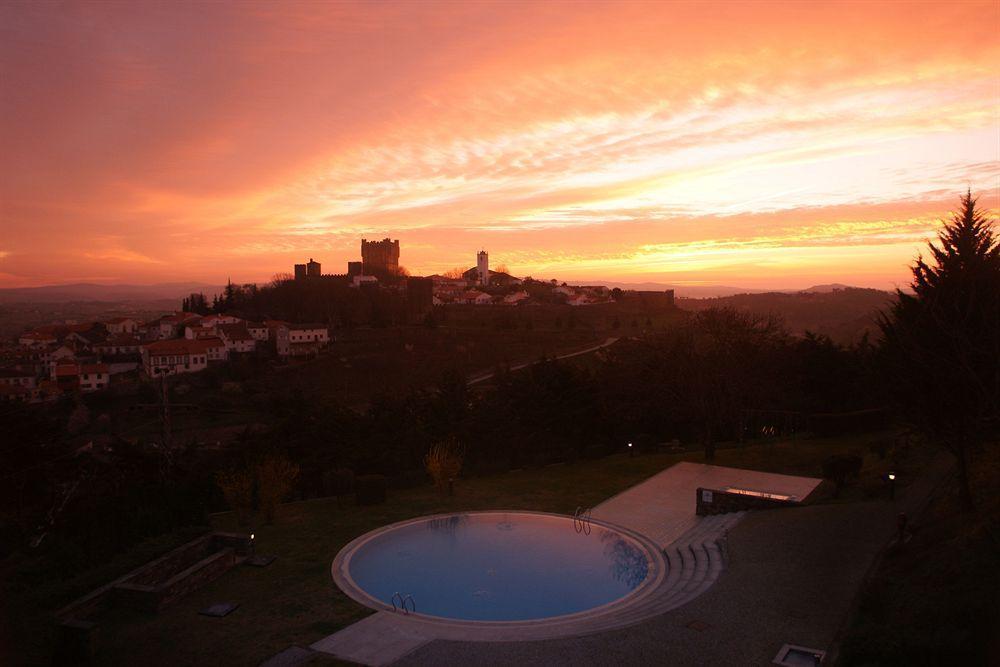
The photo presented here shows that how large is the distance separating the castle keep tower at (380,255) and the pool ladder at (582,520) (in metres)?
99.8

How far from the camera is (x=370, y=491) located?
15.1 meters

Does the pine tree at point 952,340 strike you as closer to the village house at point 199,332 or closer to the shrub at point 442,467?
the shrub at point 442,467

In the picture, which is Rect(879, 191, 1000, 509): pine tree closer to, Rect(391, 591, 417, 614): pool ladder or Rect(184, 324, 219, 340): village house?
Rect(391, 591, 417, 614): pool ladder

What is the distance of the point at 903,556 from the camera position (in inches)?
378

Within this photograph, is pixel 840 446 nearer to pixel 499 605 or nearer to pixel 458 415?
pixel 458 415

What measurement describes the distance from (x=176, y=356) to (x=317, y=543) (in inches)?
1865

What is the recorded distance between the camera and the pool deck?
820cm

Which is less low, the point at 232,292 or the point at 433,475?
the point at 232,292

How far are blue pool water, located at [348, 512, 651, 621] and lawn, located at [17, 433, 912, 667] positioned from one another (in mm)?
661

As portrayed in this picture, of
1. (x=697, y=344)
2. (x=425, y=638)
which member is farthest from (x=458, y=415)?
(x=425, y=638)

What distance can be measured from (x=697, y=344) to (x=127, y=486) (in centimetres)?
1627

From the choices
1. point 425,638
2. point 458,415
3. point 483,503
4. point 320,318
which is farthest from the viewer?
point 320,318

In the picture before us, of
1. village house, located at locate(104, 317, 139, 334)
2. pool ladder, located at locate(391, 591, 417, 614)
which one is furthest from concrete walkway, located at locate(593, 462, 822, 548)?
village house, located at locate(104, 317, 139, 334)

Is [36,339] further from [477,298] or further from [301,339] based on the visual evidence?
[477,298]
